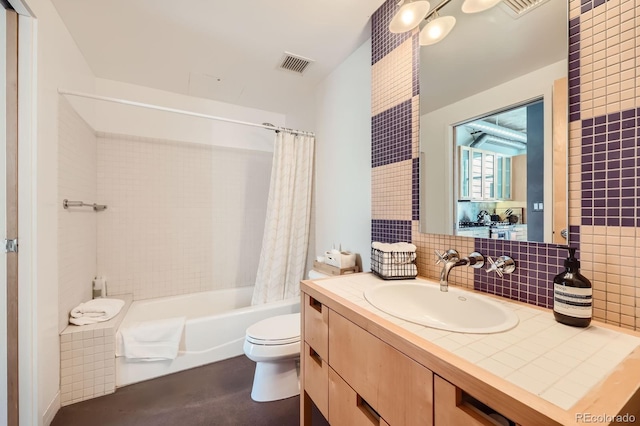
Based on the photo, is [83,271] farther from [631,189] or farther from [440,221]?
[631,189]

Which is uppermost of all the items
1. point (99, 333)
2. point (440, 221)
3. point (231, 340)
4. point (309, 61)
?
point (309, 61)

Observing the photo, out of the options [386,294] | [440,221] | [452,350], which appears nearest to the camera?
[452,350]

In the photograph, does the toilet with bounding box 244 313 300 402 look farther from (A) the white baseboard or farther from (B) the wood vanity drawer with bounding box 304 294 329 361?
(A) the white baseboard

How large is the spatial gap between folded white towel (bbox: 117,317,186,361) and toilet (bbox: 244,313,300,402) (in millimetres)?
619

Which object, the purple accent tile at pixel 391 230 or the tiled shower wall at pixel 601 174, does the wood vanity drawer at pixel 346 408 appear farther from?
the purple accent tile at pixel 391 230

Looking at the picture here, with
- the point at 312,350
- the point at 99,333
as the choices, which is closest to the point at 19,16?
the point at 99,333

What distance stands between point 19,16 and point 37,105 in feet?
1.36

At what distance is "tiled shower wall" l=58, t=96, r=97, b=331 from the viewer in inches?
62.0

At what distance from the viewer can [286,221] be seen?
7.93 ft

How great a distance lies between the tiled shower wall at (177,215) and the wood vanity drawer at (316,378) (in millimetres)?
1794

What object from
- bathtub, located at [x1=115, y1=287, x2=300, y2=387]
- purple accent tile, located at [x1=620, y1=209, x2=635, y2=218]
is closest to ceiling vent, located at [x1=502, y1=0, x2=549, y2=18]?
purple accent tile, located at [x1=620, y1=209, x2=635, y2=218]

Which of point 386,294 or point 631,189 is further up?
point 631,189

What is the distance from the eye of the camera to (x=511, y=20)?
3.33ft

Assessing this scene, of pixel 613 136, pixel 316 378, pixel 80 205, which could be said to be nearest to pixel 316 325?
pixel 316 378
